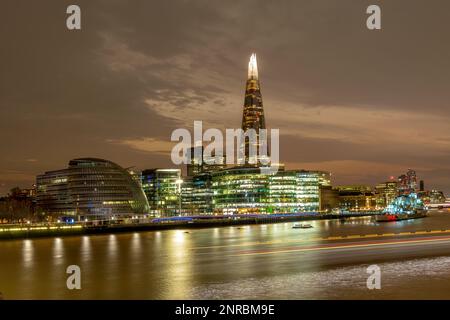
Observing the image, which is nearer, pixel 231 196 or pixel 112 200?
pixel 112 200

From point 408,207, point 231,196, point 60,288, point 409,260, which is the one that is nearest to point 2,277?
point 60,288

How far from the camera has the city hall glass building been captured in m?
144

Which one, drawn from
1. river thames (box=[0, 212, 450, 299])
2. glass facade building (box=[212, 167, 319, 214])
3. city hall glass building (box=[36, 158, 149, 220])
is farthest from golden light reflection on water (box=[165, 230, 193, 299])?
glass facade building (box=[212, 167, 319, 214])

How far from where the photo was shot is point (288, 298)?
27672 mm

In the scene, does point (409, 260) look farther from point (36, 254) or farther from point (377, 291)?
point (36, 254)

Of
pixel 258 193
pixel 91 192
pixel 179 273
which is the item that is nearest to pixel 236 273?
pixel 179 273

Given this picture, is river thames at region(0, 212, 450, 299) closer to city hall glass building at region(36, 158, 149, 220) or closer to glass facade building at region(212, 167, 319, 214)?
city hall glass building at region(36, 158, 149, 220)

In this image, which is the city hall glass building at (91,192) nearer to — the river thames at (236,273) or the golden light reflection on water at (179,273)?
the river thames at (236,273)

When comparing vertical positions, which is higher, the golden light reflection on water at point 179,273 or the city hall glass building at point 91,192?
the city hall glass building at point 91,192

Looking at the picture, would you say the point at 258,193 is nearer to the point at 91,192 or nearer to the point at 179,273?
the point at 91,192

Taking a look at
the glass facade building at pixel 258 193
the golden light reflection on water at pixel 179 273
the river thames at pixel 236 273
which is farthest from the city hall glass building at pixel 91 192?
the golden light reflection on water at pixel 179 273

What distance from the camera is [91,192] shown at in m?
144

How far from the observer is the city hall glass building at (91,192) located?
143625 millimetres
